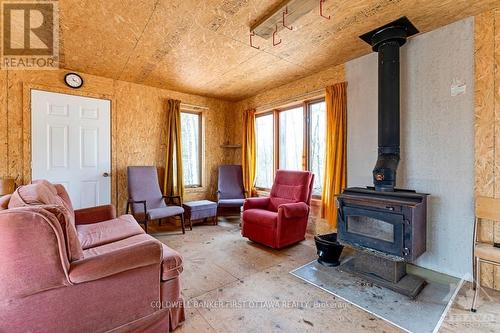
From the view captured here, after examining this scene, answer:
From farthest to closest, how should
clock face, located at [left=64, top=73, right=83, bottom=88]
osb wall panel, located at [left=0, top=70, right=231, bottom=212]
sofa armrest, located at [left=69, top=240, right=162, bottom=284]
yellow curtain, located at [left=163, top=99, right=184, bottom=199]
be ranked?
yellow curtain, located at [left=163, top=99, right=184, bottom=199] → clock face, located at [left=64, top=73, right=83, bottom=88] → osb wall panel, located at [left=0, top=70, right=231, bottom=212] → sofa armrest, located at [left=69, top=240, right=162, bottom=284]

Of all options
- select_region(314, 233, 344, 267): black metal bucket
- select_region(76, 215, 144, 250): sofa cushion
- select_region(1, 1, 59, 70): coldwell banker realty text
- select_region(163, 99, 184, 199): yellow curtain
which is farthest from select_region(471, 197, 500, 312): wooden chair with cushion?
select_region(1, 1, 59, 70): coldwell banker realty text

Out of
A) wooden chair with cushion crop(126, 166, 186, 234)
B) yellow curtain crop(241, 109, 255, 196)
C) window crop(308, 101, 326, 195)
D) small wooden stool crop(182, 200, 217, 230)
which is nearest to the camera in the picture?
wooden chair with cushion crop(126, 166, 186, 234)

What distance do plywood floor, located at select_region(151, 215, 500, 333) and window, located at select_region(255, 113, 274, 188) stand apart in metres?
1.87

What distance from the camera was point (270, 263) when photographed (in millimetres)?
2672

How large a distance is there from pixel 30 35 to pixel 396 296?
168 inches

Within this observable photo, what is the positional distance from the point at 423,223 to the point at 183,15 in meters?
2.93

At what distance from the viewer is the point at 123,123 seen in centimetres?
396

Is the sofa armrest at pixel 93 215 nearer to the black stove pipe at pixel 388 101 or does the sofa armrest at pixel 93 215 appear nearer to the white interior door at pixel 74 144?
the white interior door at pixel 74 144

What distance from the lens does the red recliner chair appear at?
301 centimetres

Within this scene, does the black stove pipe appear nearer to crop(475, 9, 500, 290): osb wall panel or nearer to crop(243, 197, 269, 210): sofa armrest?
crop(475, 9, 500, 290): osb wall panel

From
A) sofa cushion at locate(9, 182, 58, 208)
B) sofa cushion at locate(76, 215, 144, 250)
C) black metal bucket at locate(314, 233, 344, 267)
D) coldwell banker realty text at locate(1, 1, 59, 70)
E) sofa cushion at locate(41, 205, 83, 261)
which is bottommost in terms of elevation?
black metal bucket at locate(314, 233, 344, 267)

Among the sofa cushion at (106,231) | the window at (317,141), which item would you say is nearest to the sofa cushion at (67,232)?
the sofa cushion at (106,231)

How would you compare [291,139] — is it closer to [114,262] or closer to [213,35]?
[213,35]

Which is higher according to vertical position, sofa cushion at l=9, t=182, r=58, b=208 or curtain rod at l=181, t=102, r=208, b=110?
curtain rod at l=181, t=102, r=208, b=110
